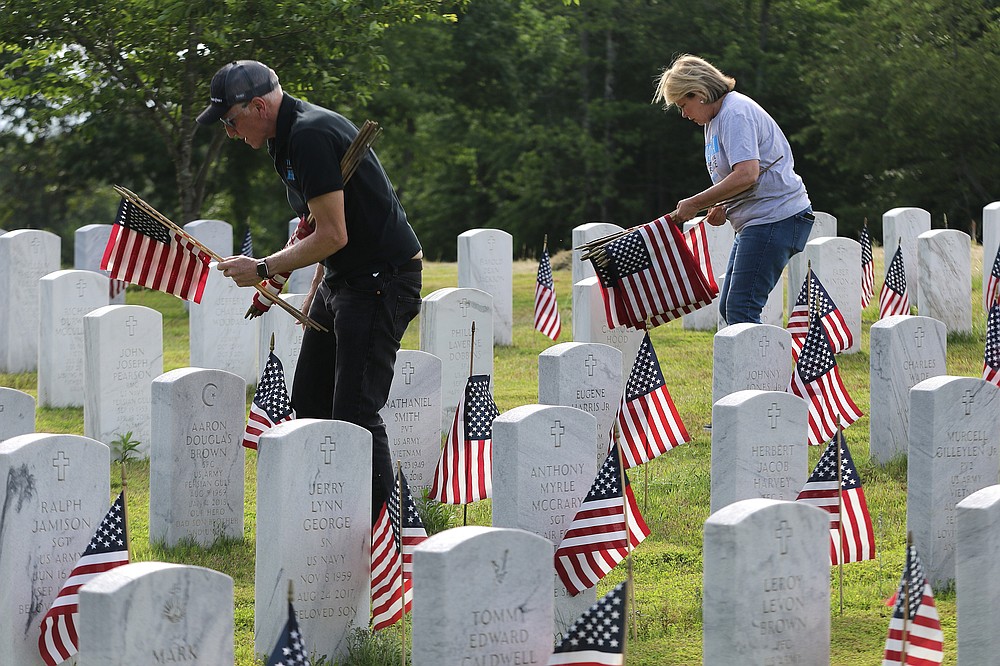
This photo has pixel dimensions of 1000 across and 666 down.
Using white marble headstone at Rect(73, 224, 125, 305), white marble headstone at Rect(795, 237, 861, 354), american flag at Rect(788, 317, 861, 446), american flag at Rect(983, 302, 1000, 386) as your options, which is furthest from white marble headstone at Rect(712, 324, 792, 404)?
white marble headstone at Rect(73, 224, 125, 305)

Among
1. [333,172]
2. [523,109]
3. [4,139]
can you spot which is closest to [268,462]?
[333,172]

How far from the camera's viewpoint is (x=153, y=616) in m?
3.58

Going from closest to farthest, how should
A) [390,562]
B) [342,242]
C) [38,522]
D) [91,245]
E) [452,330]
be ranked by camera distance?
[38,522] < [390,562] < [342,242] < [452,330] < [91,245]

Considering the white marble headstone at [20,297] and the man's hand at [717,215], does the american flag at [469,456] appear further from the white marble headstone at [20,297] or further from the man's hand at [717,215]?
the white marble headstone at [20,297]

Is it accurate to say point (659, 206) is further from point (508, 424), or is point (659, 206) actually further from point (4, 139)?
point (508, 424)

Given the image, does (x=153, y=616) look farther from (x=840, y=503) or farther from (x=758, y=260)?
(x=758, y=260)

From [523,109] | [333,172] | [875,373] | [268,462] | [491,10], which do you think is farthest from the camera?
[523,109]

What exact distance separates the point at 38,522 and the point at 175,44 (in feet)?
37.8

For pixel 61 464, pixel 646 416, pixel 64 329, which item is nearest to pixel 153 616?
pixel 61 464

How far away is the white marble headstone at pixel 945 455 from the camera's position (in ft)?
18.5

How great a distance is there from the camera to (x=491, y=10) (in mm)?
29812

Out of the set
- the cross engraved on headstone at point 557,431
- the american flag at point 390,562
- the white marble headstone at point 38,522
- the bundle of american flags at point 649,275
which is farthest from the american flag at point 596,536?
the bundle of american flags at point 649,275

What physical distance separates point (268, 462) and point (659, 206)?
31.6 metres

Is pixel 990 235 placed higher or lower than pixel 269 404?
higher
